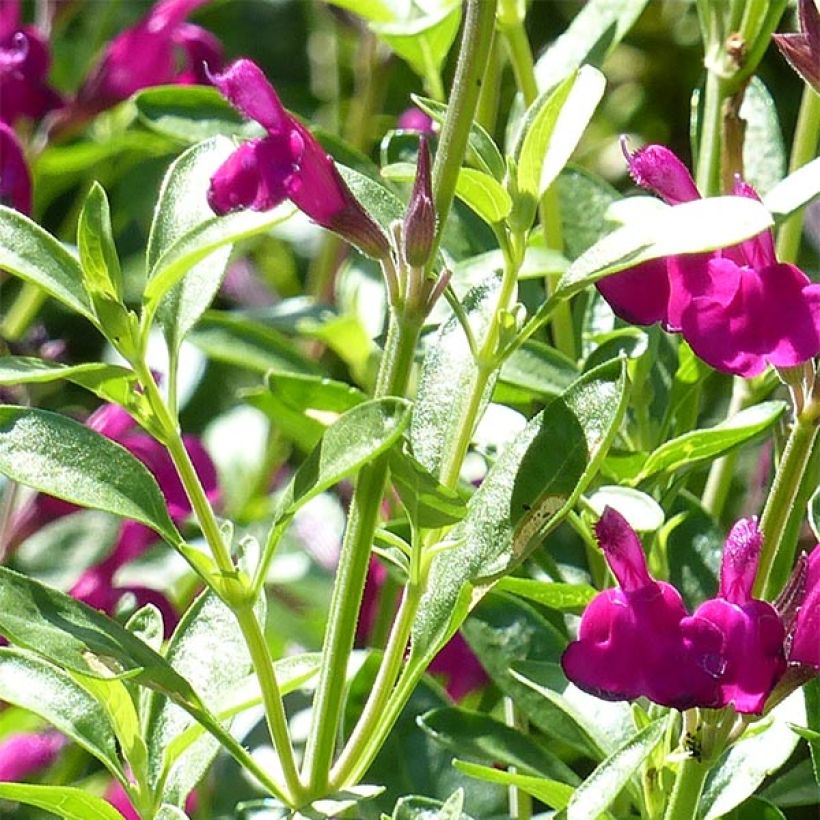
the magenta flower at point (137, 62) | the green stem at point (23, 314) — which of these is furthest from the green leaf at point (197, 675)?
the magenta flower at point (137, 62)

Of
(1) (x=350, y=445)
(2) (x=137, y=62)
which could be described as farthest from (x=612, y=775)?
(2) (x=137, y=62)

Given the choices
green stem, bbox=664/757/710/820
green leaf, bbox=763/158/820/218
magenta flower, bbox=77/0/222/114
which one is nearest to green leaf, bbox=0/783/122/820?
green stem, bbox=664/757/710/820

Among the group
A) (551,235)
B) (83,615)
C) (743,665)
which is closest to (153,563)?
(551,235)

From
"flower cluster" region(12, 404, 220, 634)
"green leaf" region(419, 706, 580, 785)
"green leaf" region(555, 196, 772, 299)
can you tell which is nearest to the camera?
"green leaf" region(555, 196, 772, 299)

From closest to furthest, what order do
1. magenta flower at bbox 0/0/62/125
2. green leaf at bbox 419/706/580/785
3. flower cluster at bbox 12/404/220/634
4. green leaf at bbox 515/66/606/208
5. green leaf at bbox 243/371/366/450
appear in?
green leaf at bbox 515/66/606/208 < green leaf at bbox 419/706/580/785 < green leaf at bbox 243/371/366/450 < flower cluster at bbox 12/404/220/634 < magenta flower at bbox 0/0/62/125

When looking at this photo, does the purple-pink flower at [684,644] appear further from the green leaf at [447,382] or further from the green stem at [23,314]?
the green stem at [23,314]

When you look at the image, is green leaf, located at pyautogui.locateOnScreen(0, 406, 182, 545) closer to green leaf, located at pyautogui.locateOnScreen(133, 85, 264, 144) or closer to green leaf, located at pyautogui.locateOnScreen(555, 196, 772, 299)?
green leaf, located at pyautogui.locateOnScreen(555, 196, 772, 299)

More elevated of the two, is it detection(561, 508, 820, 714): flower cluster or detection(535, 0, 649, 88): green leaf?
detection(535, 0, 649, 88): green leaf

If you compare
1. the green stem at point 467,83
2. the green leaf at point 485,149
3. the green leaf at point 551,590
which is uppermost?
the green stem at point 467,83

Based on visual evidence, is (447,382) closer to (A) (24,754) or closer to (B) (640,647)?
(B) (640,647)
